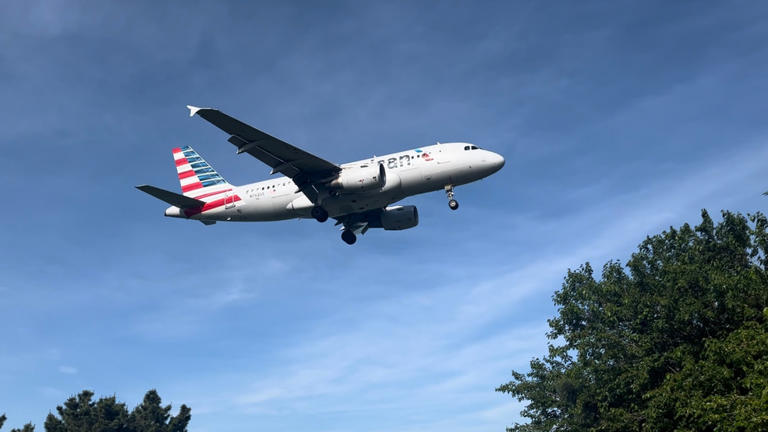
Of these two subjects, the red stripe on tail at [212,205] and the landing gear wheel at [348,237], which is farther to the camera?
the landing gear wheel at [348,237]

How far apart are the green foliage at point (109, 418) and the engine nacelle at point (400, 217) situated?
6308cm

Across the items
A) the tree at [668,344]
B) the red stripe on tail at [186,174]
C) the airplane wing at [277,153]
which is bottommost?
the tree at [668,344]

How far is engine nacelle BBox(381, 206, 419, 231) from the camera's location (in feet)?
143

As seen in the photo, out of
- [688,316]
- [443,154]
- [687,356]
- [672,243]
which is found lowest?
[687,356]

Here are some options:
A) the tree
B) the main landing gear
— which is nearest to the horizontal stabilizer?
the main landing gear

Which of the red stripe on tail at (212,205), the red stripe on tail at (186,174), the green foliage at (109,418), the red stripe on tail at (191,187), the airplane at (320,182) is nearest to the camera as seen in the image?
the airplane at (320,182)

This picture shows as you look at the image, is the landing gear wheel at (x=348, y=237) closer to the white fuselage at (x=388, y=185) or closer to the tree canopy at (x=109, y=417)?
the white fuselage at (x=388, y=185)

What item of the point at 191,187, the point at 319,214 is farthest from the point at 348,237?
the point at 191,187

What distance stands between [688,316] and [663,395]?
6.12 metres

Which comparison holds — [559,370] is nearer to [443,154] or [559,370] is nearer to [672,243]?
[672,243]

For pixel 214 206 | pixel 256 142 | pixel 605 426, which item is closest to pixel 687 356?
pixel 605 426

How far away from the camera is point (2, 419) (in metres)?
57.2

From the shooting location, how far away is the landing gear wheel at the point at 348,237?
45312mm

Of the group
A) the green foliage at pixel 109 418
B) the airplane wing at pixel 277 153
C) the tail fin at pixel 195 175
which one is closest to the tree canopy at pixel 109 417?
the green foliage at pixel 109 418
